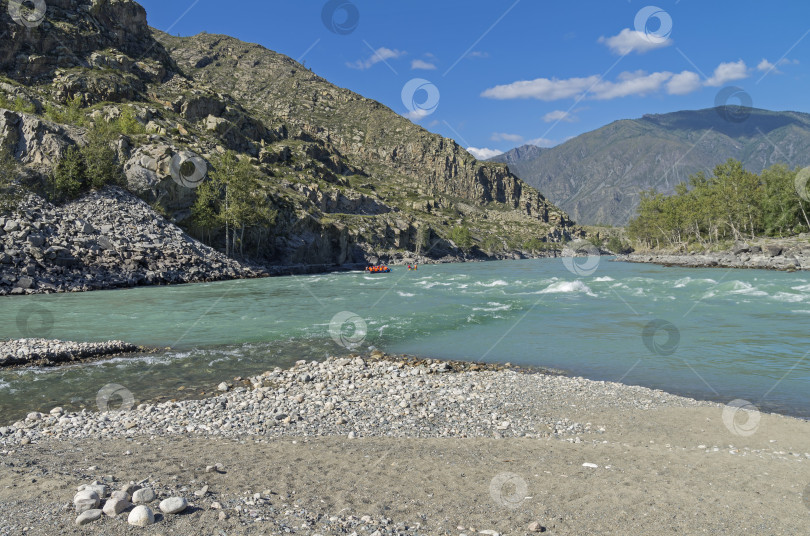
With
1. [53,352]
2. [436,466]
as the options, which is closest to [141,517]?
[436,466]

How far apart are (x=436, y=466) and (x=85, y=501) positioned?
5.30 metres

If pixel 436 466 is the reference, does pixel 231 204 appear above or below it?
above

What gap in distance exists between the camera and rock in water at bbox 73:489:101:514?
555 cm

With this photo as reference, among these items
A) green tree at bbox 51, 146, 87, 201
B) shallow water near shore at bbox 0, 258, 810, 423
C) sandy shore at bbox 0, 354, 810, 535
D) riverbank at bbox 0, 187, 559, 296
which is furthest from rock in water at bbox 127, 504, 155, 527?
green tree at bbox 51, 146, 87, 201

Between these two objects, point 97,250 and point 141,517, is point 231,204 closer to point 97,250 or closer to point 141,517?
point 97,250

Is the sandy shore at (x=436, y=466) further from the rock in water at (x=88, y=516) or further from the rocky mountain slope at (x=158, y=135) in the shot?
the rocky mountain slope at (x=158, y=135)

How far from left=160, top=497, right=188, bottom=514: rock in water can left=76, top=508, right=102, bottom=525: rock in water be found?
70 centimetres

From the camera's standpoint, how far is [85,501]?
559 cm

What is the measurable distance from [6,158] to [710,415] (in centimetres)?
7279

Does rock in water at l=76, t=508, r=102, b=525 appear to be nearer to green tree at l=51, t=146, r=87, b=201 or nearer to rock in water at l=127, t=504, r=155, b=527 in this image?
rock in water at l=127, t=504, r=155, b=527

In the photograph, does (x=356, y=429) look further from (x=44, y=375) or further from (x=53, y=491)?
(x=44, y=375)

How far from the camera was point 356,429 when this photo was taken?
10.4 meters

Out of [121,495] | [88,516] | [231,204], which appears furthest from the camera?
[231,204]

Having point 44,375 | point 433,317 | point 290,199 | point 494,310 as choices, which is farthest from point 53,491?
point 290,199
